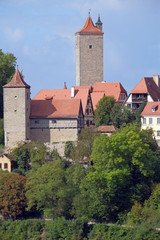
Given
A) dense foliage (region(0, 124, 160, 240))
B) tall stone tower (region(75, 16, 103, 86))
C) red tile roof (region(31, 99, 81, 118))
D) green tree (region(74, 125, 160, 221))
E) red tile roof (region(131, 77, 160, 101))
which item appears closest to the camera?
dense foliage (region(0, 124, 160, 240))

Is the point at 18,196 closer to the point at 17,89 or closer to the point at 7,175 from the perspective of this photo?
the point at 7,175

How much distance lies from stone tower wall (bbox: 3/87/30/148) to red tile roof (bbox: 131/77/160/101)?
9.70 m

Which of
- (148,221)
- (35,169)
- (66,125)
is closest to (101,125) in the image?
(66,125)

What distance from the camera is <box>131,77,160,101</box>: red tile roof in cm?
8900

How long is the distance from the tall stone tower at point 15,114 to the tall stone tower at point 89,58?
1214 cm

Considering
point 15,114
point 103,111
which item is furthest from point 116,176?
point 103,111

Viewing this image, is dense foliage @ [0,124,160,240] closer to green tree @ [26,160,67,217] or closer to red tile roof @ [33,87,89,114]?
green tree @ [26,160,67,217]

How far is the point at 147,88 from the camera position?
8925 cm

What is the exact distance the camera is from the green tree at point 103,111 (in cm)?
8738

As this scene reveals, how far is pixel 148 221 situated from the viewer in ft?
241

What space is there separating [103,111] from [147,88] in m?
4.36

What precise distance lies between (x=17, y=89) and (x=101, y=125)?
7529 millimetres

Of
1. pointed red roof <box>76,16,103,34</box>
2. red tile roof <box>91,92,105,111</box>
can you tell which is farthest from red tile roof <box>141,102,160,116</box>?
pointed red roof <box>76,16,103,34</box>

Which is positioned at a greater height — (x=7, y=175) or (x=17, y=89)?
(x=17, y=89)
